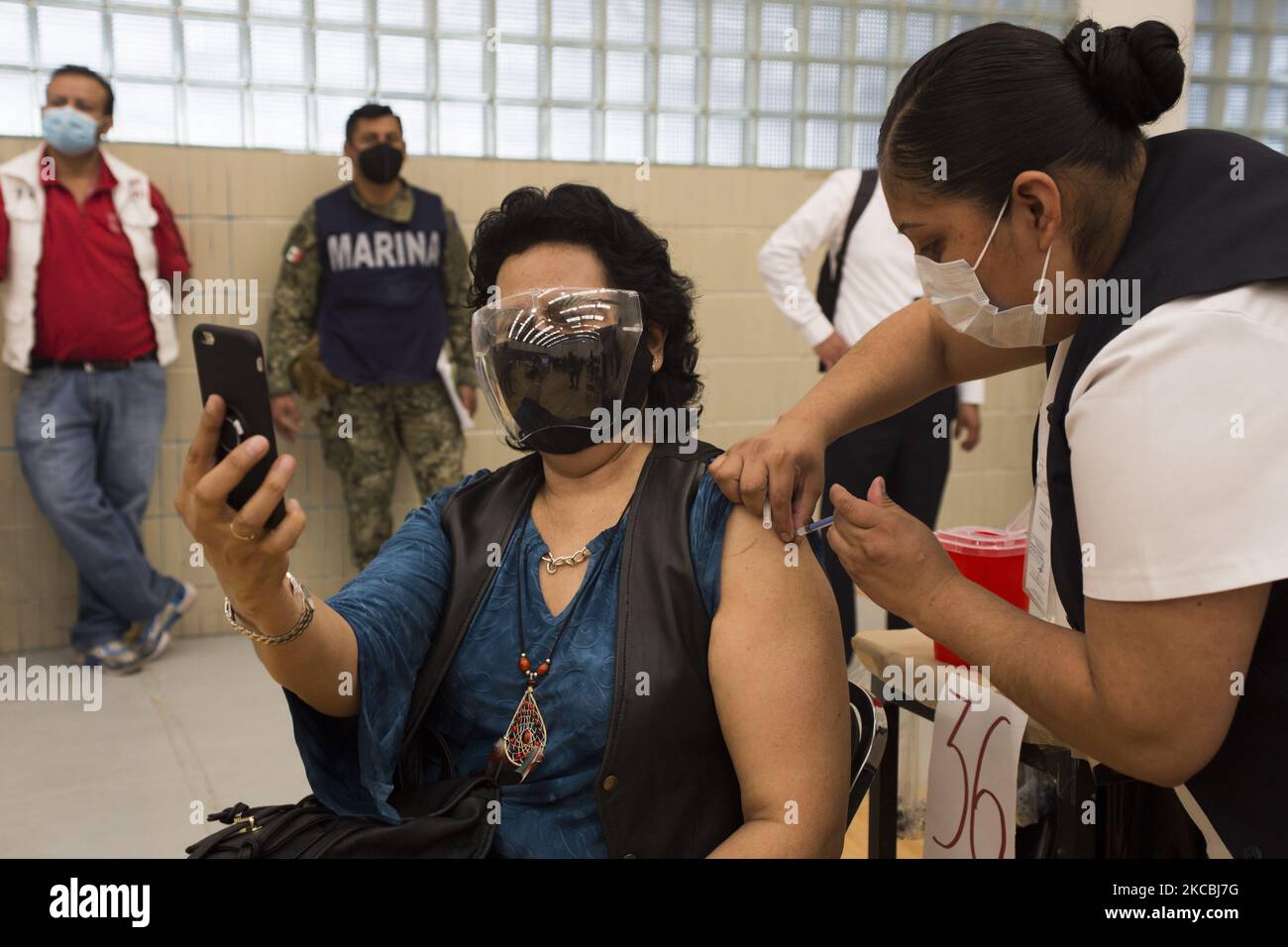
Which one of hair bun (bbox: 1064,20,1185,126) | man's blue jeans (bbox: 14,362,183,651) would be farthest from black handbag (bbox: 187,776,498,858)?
man's blue jeans (bbox: 14,362,183,651)

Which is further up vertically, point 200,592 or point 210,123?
point 210,123

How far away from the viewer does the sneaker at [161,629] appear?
13.0ft

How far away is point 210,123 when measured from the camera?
4125 millimetres

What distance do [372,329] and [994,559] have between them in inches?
110

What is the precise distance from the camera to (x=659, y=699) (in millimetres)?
1397

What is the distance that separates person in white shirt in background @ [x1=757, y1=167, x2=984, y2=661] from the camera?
3322 mm

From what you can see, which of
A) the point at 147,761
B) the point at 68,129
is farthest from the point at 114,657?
the point at 68,129

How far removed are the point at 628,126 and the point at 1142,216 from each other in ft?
12.3

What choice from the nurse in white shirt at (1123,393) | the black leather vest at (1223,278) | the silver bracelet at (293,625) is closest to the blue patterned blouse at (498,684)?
the silver bracelet at (293,625)

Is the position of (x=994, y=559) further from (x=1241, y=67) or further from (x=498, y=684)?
(x=1241, y=67)

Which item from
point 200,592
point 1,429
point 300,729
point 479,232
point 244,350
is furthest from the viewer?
point 200,592

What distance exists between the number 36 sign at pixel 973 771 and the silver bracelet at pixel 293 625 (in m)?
0.95
